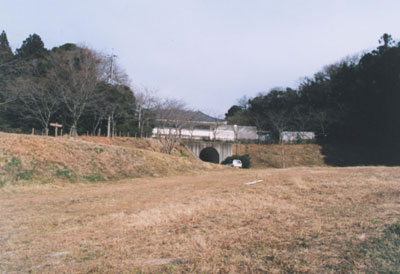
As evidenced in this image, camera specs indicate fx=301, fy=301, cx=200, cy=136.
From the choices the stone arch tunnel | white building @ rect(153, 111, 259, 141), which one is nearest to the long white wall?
white building @ rect(153, 111, 259, 141)

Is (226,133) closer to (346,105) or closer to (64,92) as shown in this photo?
(346,105)

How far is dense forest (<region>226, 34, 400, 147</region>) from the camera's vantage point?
3372 cm

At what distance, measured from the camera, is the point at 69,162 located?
15875 mm

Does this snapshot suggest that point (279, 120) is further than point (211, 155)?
Yes

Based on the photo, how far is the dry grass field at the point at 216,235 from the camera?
334 centimetres

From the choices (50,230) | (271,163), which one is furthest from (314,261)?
(271,163)

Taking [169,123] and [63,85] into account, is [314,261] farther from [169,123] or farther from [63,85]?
[169,123]

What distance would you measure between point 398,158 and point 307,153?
9.23 m

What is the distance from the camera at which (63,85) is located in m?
25.2

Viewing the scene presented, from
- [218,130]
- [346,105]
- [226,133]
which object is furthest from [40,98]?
[346,105]

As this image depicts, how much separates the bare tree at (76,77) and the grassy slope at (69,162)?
25.3 feet

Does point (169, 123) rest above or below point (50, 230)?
above

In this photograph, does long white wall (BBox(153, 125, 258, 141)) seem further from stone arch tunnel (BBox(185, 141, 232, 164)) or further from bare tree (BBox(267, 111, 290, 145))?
stone arch tunnel (BBox(185, 141, 232, 164))

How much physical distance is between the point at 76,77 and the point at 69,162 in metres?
12.3
